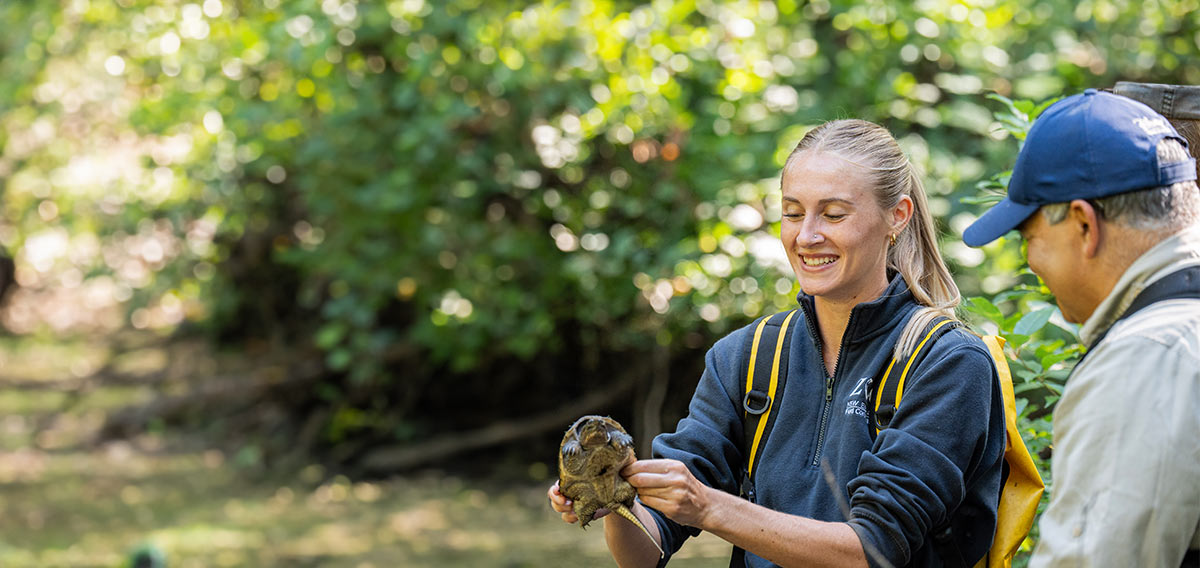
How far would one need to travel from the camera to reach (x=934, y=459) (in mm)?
2078

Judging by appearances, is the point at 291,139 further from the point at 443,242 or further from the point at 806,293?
the point at 806,293

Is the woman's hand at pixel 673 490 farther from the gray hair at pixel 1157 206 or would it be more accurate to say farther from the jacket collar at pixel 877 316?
the gray hair at pixel 1157 206

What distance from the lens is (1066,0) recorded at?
5863 mm

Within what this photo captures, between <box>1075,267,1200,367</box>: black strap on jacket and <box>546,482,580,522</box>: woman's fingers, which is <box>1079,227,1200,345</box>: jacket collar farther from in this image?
<box>546,482,580,522</box>: woman's fingers

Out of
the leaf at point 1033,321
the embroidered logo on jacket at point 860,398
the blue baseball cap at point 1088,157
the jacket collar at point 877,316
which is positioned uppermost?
the blue baseball cap at point 1088,157

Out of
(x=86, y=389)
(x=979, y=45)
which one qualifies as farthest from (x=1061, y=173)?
(x=86, y=389)

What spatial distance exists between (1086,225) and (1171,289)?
146mm

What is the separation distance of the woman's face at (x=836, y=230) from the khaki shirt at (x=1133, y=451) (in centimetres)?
71

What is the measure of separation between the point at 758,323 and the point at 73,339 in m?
13.5

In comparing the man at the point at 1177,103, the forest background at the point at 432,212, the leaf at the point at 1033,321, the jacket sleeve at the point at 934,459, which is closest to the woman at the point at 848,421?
the jacket sleeve at the point at 934,459

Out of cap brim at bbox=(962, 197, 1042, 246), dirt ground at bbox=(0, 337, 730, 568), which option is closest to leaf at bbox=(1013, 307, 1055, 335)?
cap brim at bbox=(962, 197, 1042, 246)

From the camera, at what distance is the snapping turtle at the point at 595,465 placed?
7.02 ft

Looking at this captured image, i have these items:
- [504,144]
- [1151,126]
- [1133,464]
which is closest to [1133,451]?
[1133,464]

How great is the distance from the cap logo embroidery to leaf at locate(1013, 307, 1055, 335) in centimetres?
100
